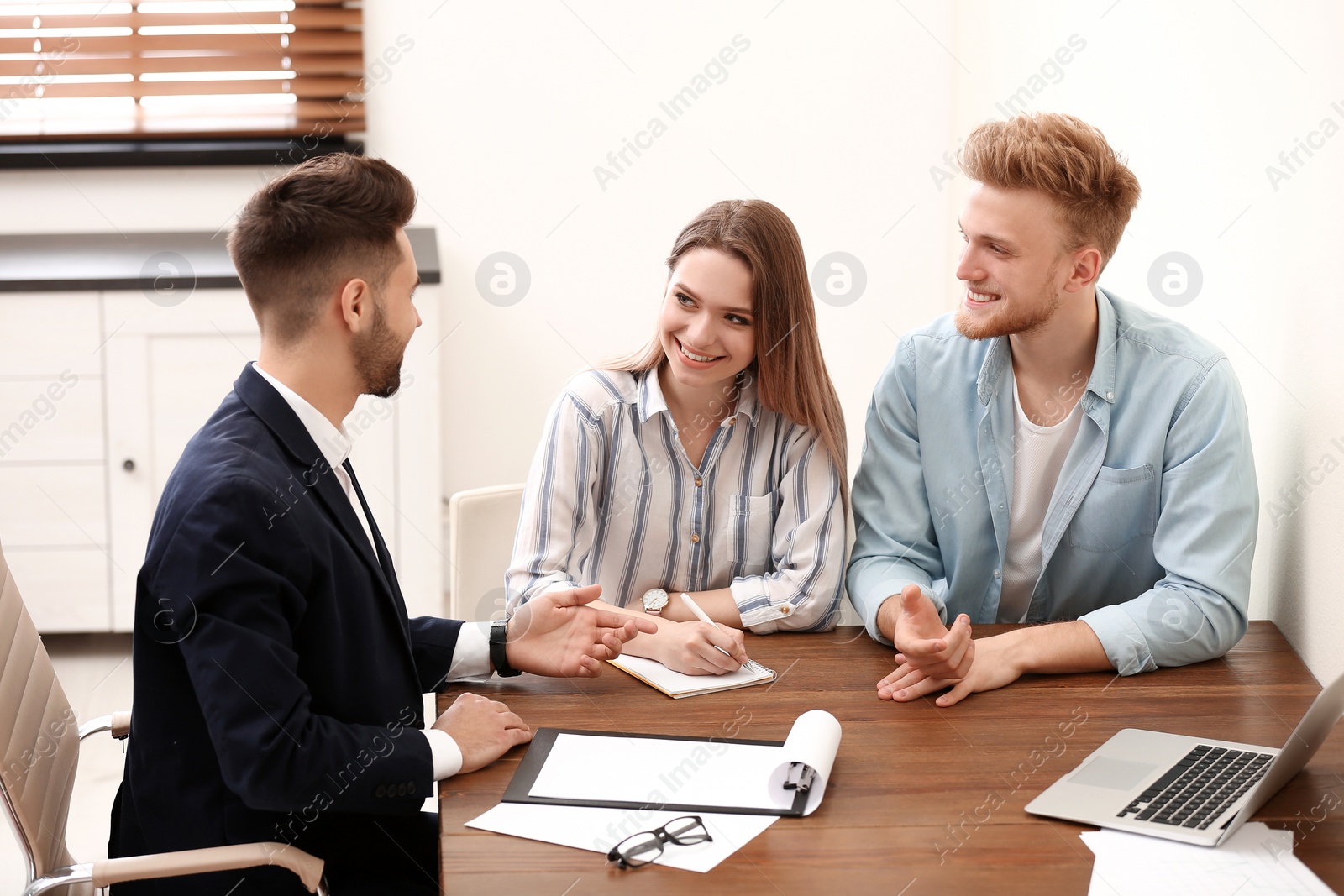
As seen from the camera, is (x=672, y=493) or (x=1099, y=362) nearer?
(x=1099, y=362)

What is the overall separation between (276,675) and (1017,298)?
119 centimetres

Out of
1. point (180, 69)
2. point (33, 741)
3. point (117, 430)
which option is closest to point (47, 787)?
point (33, 741)

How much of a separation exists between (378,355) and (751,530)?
740 millimetres

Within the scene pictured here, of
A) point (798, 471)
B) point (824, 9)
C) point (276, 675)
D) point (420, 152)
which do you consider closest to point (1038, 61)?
point (824, 9)

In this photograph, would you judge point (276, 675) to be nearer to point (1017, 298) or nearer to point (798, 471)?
point (798, 471)

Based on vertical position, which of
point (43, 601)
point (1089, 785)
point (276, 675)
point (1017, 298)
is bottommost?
point (43, 601)

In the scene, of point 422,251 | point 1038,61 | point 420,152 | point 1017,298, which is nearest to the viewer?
point 1017,298

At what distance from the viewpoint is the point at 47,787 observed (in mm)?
1365

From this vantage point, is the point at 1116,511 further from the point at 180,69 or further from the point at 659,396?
the point at 180,69

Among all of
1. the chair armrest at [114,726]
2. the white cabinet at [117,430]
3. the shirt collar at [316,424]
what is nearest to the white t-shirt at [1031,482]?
the shirt collar at [316,424]

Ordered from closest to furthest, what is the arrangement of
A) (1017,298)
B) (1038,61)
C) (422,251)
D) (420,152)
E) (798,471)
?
(1017,298)
(798,471)
(1038,61)
(422,251)
(420,152)

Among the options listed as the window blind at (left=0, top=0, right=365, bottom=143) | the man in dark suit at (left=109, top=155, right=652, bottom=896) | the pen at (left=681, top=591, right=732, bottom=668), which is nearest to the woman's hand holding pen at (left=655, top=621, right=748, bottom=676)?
the pen at (left=681, top=591, right=732, bottom=668)

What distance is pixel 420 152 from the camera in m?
3.64

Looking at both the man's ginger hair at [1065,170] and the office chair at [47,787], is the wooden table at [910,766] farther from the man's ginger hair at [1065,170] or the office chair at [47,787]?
the man's ginger hair at [1065,170]
